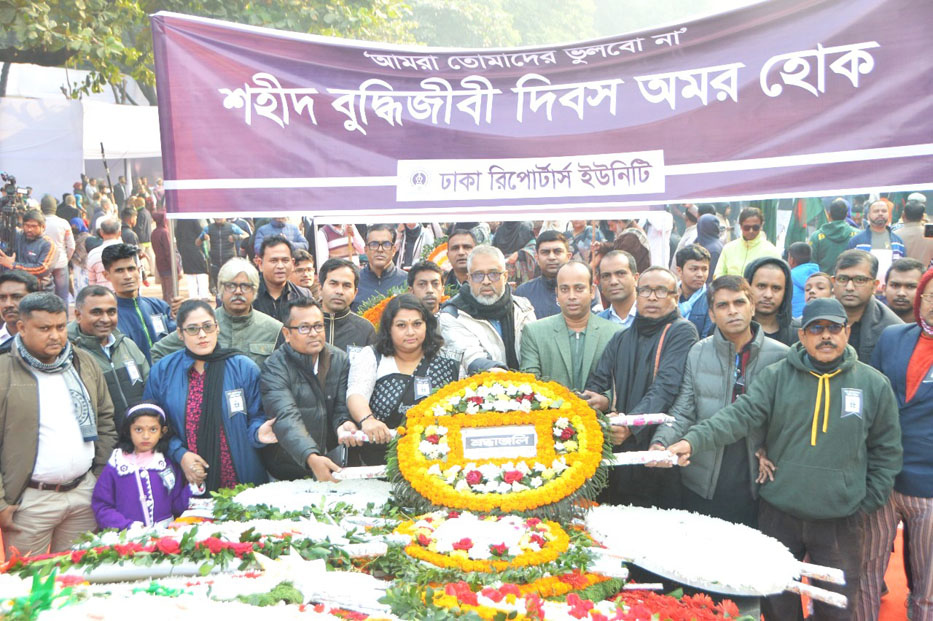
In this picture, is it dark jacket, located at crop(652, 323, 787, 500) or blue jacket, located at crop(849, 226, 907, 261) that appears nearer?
dark jacket, located at crop(652, 323, 787, 500)

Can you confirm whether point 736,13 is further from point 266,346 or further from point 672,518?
point 266,346

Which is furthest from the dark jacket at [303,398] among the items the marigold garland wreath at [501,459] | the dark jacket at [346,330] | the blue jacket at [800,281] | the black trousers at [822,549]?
the blue jacket at [800,281]

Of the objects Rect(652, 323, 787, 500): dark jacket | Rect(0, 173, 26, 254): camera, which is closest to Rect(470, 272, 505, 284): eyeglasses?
Rect(652, 323, 787, 500): dark jacket

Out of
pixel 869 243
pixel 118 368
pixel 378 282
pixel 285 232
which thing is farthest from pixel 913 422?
pixel 285 232

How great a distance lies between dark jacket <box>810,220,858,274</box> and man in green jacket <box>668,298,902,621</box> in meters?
6.00

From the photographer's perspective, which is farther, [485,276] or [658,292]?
[485,276]

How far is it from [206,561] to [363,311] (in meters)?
2.96

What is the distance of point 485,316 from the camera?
5.63 m

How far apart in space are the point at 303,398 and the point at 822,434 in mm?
2927

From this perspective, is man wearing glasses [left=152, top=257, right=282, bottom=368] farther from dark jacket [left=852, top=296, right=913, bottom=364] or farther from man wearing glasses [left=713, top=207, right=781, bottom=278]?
man wearing glasses [left=713, top=207, right=781, bottom=278]

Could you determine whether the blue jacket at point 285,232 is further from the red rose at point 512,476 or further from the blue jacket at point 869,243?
the red rose at point 512,476

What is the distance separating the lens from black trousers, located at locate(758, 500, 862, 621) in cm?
462

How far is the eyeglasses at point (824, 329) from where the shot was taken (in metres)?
4.55

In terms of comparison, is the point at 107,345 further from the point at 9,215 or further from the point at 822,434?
the point at 9,215
